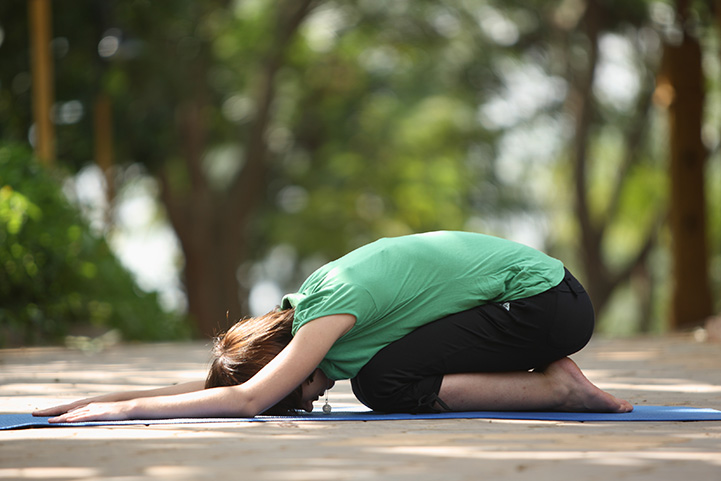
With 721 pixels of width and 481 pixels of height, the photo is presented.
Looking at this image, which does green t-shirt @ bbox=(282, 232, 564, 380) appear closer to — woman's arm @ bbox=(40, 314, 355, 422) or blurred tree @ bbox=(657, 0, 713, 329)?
woman's arm @ bbox=(40, 314, 355, 422)

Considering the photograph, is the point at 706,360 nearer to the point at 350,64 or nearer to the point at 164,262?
the point at 350,64

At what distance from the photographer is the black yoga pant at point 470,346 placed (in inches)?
156

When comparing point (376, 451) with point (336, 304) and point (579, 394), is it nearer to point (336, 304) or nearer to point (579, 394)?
point (336, 304)

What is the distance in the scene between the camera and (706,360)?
687cm

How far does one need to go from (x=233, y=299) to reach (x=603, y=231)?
7.60 m

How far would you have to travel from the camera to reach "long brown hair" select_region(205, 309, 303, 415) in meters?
3.85

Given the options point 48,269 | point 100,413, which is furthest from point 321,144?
point 100,413

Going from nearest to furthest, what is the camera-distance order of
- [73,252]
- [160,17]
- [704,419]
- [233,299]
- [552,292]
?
1. [704,419]
2. [552,292]
3. [73,252]
4. [160,17]
5. [233,299]

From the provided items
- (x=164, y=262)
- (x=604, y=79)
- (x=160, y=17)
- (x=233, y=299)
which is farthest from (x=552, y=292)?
(x=164, y=262)

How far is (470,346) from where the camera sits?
401cm

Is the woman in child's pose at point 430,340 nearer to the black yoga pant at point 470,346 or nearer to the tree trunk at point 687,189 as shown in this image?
the black yoga pant at point 470,346

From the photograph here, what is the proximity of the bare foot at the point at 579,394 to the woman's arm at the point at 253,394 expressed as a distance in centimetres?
96

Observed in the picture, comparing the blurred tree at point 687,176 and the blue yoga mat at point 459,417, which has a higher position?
the blurred tree at point 687,176

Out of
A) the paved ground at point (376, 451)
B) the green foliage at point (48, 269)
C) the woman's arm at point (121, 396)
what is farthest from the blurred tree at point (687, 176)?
the woman's arm at point (121, 396)
